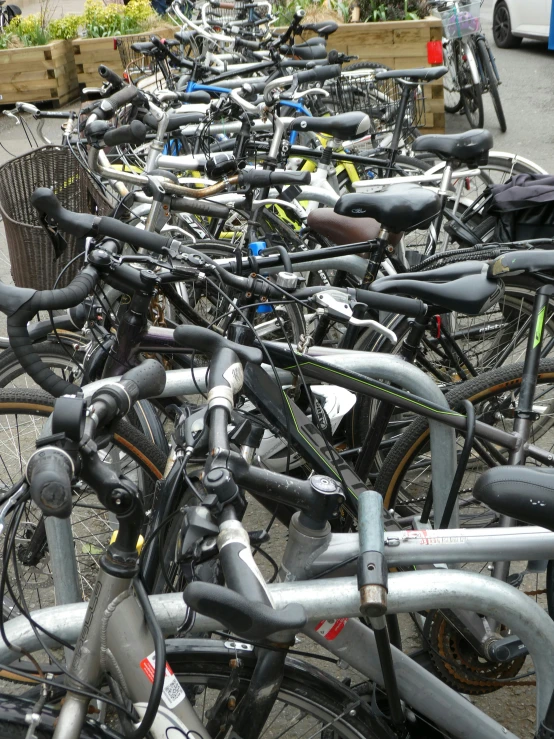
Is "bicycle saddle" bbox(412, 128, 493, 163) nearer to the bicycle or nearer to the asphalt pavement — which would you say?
the asphalt pavement

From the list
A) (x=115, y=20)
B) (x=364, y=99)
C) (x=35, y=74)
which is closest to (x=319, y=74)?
(x=364, y=99)

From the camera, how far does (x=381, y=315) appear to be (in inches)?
132

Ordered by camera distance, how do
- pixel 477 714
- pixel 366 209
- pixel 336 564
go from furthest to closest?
pixel 366 209
pixel 477 714
pixel 336 564

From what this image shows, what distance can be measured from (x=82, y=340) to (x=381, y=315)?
1.20 m

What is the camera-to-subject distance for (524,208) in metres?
3.49

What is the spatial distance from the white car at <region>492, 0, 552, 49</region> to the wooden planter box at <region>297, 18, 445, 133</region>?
124 inches

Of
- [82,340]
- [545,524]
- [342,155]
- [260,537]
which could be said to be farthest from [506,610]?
[342,155]

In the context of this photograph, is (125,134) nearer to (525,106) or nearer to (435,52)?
(435,52)

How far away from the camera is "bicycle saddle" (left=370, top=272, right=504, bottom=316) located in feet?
7.54

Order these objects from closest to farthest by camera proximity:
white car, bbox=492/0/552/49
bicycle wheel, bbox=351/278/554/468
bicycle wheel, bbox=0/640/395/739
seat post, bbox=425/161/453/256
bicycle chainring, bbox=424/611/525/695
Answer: bicycle wheel, bbox=0/640/395/739, bicycle chainring, bbox=424/611/525/695, bicycle wheel, bbox=351/278/554/468, seat post, bbox=425/161/453/256, white car, bbox=492/0/552/49

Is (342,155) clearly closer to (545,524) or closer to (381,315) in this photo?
(381,315)

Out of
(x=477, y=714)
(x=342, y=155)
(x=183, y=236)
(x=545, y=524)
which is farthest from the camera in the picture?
(x=342, y=155)

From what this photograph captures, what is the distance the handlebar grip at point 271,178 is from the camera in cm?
309

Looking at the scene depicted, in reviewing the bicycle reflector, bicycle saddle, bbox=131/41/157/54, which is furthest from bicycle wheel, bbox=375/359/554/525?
the bicycle reflector
